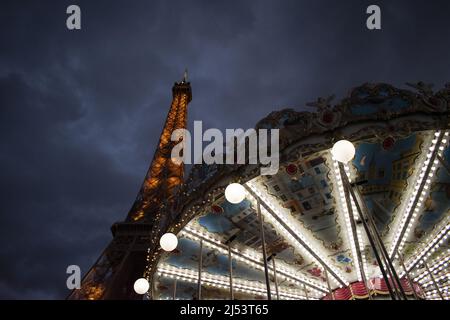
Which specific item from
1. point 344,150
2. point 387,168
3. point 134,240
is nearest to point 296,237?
point 387,168

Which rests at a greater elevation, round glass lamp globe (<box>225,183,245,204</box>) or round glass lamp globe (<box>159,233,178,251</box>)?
round glass lamp globe (<box>225,183,245,204</box>)

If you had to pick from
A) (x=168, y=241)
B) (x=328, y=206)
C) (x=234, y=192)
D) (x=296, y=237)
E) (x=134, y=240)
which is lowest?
(x=168, y=241)

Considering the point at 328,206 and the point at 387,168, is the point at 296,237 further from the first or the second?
the point at 387,168

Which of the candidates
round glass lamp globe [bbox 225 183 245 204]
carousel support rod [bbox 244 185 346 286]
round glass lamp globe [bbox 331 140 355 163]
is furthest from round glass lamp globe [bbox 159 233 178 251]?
round glass lamp globe [bbox 331 140 355 163]

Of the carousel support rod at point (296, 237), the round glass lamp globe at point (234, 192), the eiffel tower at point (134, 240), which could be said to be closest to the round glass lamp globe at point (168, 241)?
the round glass lamp globe at point (234, 192)

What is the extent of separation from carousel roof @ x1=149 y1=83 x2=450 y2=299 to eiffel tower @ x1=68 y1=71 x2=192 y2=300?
7.88m

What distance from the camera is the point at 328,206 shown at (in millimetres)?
6652

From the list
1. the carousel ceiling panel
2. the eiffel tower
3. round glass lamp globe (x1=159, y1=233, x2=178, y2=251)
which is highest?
the eiffel tower

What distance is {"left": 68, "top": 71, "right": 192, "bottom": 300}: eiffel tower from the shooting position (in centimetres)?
1994

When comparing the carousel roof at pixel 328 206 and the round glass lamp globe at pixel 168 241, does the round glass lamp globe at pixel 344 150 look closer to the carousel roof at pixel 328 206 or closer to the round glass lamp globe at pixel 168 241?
A: the carousel roof at pixel 328 206

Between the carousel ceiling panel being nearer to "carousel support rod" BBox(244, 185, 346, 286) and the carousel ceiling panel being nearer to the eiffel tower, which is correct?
"carousel support rod" BBox(244, 185, 346, 286)

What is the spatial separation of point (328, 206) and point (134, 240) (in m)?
19.4

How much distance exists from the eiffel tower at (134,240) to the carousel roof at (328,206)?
7883mm
